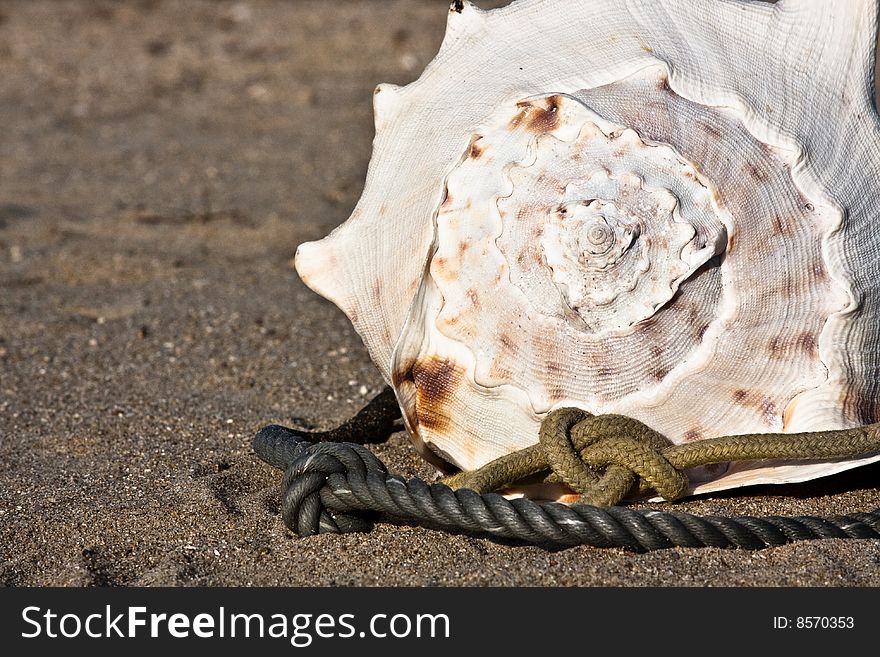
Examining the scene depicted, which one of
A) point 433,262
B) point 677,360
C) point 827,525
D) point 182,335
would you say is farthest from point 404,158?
point 182,335

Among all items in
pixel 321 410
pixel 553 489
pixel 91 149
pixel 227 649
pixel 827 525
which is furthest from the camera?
pixel 91 149

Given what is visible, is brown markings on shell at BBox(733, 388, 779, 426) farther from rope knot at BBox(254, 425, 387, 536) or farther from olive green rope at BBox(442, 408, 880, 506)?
rope knot at BBox(254, 425, 387, 536)

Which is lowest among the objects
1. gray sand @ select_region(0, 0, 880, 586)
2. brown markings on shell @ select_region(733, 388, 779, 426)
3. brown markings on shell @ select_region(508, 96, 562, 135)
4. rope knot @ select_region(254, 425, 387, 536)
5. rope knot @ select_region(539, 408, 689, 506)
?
gray sand @ select_region(0, 0, 880, 586)

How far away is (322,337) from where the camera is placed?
3.42 m

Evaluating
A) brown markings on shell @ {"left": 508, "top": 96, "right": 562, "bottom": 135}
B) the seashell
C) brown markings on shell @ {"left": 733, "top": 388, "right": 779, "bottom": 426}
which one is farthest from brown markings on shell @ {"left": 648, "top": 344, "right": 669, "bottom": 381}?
brown markings on shell @ {"left": 508, "top": 96, "right": 562, "bottom": 135}

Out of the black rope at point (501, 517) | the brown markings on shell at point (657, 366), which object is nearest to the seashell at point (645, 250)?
the brown markings on shell at point (657, 366)

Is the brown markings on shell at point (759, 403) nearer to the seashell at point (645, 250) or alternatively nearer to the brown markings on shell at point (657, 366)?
the seashell at point (645, 250)

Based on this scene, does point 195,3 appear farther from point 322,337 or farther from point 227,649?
point 227,649

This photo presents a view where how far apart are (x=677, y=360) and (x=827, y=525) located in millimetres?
413

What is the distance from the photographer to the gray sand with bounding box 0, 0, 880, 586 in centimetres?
205

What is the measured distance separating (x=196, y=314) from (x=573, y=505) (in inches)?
75.1

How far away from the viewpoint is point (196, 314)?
358 cm

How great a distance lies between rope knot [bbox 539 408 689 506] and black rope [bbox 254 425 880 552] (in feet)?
0.26

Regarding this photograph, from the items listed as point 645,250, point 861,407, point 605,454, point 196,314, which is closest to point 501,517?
point 605,454
